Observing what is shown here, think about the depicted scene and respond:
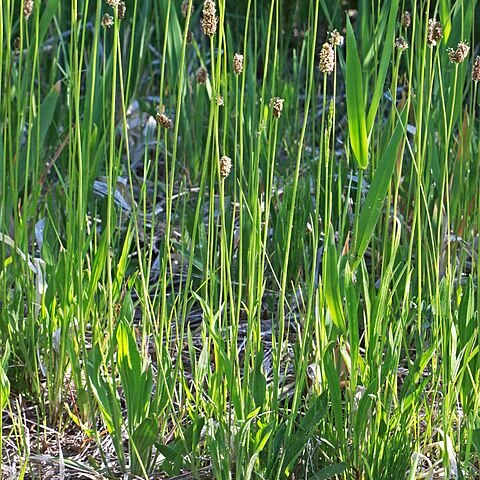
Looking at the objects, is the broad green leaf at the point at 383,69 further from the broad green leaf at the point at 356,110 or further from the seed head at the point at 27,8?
the seed head at the point at 27,8

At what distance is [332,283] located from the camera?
3.68 feet

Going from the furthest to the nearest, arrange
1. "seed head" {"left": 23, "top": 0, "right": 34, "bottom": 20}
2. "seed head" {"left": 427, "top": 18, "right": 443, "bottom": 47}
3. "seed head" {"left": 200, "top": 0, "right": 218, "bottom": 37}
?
"seed head" {"left": 23, "top": 0, "right": 34, "bottom": 20} < "seed head" {"left": 427, "top": 18, "right": 443, "bottom": 47} < "seed head" {"left": 200, "top": 0, "right": 218, "bottom": 37}

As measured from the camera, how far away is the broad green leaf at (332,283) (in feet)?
3.65

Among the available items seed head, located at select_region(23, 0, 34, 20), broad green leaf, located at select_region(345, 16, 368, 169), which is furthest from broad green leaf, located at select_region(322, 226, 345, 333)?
seed head, located at select_region(23, 0, 34, 20)

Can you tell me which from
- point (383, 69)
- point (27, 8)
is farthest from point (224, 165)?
point (27, 8)

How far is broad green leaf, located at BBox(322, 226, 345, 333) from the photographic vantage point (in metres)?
1.11

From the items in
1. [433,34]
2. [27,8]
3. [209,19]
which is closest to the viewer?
[209,19]

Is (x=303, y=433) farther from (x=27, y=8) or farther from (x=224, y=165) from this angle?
(x=27, y=8)

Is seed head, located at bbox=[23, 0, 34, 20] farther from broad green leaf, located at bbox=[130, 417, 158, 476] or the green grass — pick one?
broad green leaf, located at bbox=[130, 417, 158, 476]

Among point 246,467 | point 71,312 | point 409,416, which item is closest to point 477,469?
point 409,416

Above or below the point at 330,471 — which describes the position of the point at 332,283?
above

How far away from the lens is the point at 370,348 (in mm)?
1137

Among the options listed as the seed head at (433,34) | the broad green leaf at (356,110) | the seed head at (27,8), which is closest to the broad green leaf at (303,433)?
the broad green leaf at (356,110)

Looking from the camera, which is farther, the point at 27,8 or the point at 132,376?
the point at 27,8
